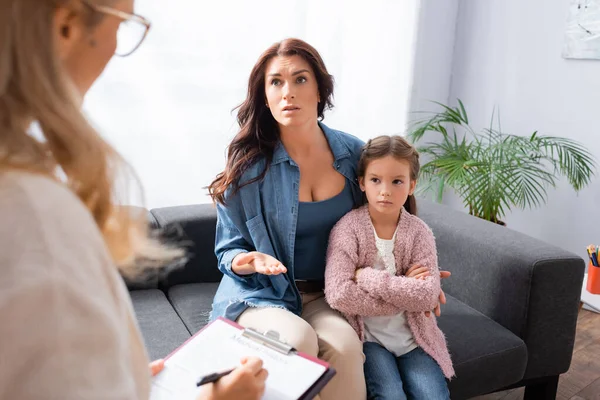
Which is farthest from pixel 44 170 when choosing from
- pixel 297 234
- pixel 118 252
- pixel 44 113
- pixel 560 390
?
pixel 560 390

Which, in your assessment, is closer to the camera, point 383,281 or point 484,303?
point 383,281

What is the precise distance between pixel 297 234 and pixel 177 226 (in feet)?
1.97

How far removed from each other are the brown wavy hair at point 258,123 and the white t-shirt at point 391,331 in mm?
507

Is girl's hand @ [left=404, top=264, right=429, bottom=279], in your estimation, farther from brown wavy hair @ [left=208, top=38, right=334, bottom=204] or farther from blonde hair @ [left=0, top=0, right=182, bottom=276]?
blonde hair @ [left=0, top=0, right=182, bottom=276]

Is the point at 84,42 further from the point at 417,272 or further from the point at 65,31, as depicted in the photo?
the point at 417,272

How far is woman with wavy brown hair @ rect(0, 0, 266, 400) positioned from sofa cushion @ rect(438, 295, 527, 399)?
54.5 inches

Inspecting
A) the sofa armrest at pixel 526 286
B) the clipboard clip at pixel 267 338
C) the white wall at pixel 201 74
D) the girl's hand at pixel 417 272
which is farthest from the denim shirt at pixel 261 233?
the white wall at pixel 201 74

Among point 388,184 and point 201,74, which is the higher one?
point 201,74

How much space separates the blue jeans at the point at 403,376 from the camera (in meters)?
1.51

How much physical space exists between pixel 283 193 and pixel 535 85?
2011 millimetres

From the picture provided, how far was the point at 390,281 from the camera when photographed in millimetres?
1553

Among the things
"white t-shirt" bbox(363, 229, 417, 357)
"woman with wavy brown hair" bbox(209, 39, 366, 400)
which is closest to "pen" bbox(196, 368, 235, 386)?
"woman with wavy brown hair" bbox(209, 39, 366, 400)

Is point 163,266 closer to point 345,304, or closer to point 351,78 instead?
point 345,304

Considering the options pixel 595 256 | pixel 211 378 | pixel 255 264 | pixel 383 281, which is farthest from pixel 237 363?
pixel 595 256
